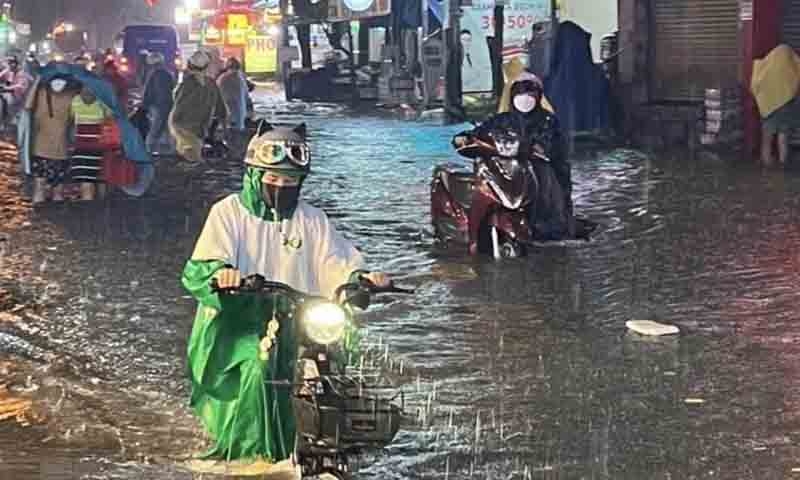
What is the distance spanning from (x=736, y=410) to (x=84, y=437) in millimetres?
3250

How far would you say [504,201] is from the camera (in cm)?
1344

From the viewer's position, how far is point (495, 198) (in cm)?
1348

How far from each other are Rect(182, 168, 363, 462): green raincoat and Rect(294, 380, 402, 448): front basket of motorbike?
2.17ft

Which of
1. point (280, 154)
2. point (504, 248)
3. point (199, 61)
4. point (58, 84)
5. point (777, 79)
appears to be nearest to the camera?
point (280, 154)

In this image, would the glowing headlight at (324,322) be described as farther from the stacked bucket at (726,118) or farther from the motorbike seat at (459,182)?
the stacked bucket at (726,118)

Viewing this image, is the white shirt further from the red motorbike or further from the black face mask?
the red motorbike

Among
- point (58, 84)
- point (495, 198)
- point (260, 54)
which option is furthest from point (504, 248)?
point (260, 54)

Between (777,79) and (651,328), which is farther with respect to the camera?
(777,79)

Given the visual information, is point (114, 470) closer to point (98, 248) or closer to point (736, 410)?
point (736, 410)

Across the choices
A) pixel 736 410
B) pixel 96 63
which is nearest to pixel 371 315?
pixel 736 410

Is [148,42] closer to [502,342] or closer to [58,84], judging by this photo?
[58,84]

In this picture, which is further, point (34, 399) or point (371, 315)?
point (371, 315)

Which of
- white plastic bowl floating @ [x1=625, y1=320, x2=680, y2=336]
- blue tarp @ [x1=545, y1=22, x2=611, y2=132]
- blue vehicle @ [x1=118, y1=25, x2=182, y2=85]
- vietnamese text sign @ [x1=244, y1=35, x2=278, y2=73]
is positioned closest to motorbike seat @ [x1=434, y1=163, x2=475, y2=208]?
white plastic bowl floating @ [x1=625, y1=320, x2=680, y2=336]

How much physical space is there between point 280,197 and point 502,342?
3842 mm
